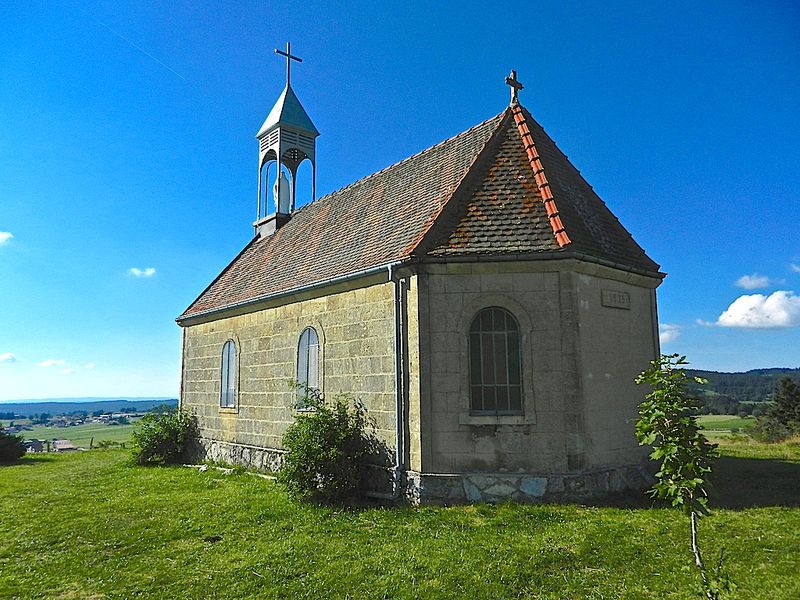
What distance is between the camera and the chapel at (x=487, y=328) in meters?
10.1

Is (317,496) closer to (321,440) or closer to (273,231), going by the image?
(321,440)

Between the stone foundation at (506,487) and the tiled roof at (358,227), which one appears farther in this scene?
the tiled roof at (358,227)

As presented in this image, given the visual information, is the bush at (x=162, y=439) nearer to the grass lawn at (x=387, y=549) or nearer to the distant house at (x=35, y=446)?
the grass lawn at (x=387, y=549)

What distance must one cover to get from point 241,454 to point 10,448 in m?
11.8

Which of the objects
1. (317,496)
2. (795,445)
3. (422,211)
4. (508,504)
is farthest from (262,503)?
(795,445)

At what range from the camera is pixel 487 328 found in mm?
10602

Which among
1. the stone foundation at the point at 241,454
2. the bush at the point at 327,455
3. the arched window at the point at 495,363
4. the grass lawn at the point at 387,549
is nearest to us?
the grass lawn at the point at 387,549

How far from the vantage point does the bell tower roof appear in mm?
21719

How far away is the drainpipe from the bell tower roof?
12890 millimetres

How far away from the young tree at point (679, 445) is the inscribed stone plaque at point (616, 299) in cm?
502

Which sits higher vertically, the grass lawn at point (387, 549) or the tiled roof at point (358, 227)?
the tiled roof at point (358, 227)

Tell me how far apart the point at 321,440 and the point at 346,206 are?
8073 millimetres

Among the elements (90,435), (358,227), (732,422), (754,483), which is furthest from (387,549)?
(90,435)

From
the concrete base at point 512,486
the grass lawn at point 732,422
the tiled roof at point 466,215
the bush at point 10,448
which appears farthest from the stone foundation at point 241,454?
the grass lawn at point 732,422
